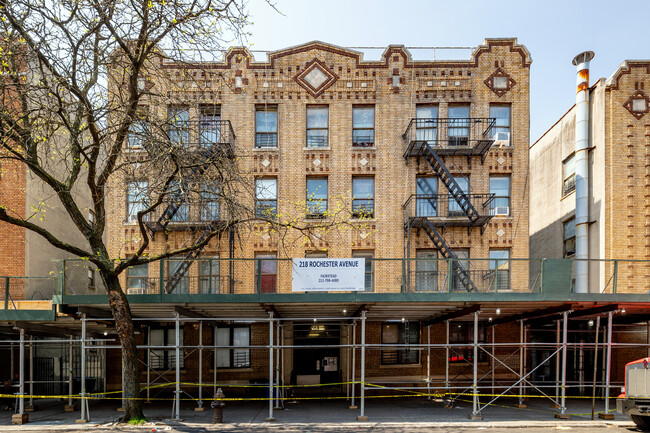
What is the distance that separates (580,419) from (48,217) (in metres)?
23.6

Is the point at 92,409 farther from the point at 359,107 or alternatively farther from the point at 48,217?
the point at 359,107

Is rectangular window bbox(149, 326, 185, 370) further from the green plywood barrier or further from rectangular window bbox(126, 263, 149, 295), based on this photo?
the green plywood barrier

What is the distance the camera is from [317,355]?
21797mm

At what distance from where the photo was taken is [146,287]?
70.4 ft

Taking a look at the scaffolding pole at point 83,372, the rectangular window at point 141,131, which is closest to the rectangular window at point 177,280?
the scaffolding pole at point 83,372

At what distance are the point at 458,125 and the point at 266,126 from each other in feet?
29.5

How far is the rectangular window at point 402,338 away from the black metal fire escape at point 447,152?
10.2ft

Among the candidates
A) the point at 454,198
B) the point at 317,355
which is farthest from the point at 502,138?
the point at 317,355

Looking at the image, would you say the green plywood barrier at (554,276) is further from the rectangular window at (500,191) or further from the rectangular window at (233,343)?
the rectangular window at (233,343)

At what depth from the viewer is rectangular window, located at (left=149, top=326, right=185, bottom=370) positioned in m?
21.1

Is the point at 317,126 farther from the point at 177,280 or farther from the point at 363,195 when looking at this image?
the point at 177,280

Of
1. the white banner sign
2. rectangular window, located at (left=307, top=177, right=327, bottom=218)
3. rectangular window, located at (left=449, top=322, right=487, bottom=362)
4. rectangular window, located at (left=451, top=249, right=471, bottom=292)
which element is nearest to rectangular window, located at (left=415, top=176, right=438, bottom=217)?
rectangular window, located at (left=451, top=249, right=471, bottom=292)

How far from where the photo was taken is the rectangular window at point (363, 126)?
22312mm

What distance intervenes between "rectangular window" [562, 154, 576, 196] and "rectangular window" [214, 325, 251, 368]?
1740 cm
